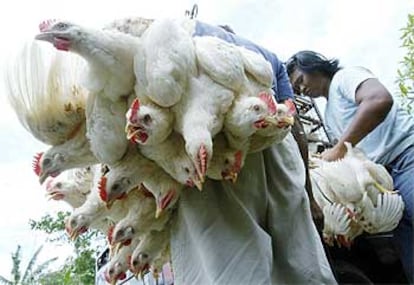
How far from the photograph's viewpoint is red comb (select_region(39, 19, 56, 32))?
49.8 inches

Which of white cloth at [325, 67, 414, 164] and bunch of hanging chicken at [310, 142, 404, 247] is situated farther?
white cloth at [325, 67, 414, 164]

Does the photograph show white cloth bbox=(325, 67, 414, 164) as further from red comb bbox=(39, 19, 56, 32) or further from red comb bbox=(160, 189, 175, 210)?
red comb bbox=(39, 19, 56, 32)

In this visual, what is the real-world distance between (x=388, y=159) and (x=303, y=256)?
0.82 metres

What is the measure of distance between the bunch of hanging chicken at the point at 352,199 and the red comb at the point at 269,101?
2.10 feet

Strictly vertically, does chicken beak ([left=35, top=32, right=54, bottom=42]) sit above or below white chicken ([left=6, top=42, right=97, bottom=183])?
above

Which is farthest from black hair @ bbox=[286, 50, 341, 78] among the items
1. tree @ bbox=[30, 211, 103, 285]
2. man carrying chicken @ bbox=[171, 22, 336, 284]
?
tree @ bbox=[30, 211, 103, 285]

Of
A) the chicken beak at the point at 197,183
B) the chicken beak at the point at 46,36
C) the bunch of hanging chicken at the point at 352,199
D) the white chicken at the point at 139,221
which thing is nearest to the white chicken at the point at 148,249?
the white chicken at the point at 139,221

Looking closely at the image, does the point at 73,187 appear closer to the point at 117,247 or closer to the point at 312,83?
the point at 117,247

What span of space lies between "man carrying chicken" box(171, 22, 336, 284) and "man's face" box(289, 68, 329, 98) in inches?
34.3

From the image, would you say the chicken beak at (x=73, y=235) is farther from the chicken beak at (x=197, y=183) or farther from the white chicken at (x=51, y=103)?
the chicken beak at (x=197, y=183)

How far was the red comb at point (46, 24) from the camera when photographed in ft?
4.15

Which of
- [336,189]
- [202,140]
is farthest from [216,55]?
[336,189]

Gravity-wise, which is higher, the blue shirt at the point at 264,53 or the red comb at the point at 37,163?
the blue shirt at the point at 264,53

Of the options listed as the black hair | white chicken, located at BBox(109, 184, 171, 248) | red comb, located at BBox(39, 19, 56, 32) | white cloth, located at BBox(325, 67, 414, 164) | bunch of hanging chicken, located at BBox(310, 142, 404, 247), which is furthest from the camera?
the black hair
